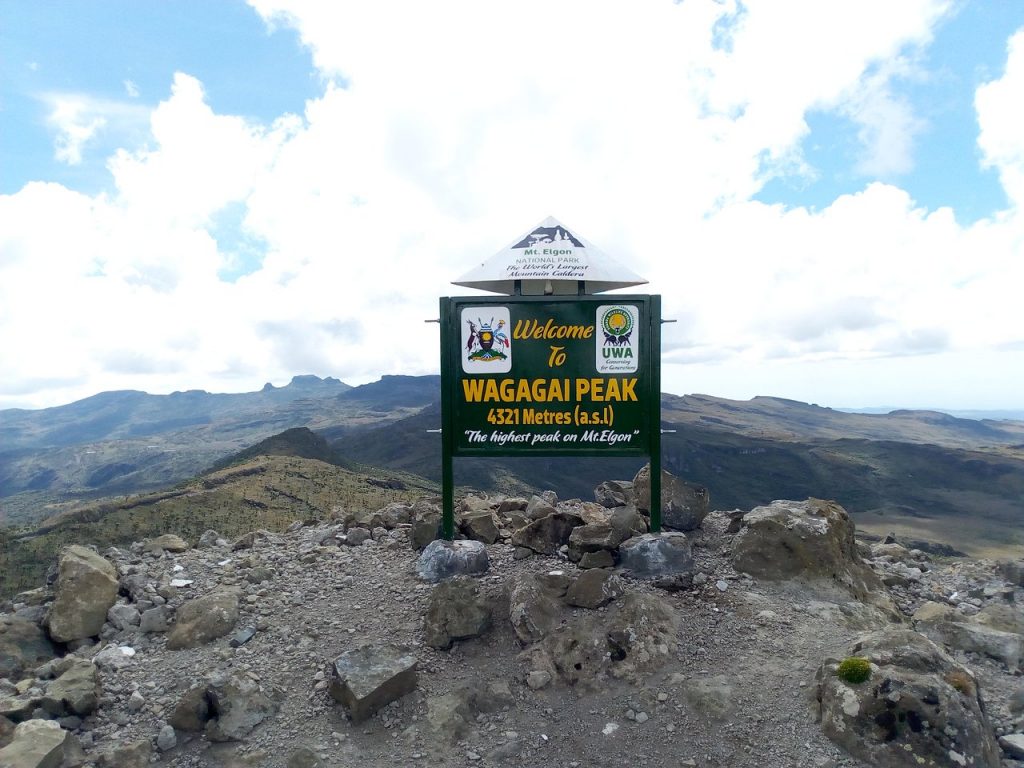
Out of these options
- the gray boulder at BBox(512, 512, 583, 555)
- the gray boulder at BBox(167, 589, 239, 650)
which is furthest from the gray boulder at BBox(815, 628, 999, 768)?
the gray boulder at BBox(167, 589, 239, 650)

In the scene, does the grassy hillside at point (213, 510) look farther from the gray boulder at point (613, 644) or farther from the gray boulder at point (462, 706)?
the gray boulder at point (613, 644)

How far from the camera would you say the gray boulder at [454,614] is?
9398 mm

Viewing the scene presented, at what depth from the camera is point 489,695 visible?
8359 mm

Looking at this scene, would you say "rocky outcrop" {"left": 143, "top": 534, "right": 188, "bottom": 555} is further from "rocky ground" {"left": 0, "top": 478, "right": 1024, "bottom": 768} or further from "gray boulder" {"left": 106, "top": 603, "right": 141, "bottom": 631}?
"gray boulder" {"left": 106, "top": 603, "right": 141, "bottom": 631}

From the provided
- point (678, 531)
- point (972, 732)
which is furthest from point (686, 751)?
point (678, 531)

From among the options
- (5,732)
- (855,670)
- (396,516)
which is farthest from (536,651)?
(5,732)

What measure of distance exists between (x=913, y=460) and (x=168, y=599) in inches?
8246

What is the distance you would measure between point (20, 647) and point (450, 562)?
6.69 m

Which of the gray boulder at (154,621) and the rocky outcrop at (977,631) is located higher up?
the gray boulder at (154,621)

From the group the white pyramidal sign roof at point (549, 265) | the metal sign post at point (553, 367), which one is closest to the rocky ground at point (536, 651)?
the metal sign post at point (553, 367)

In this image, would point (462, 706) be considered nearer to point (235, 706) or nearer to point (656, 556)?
point (235, 706)

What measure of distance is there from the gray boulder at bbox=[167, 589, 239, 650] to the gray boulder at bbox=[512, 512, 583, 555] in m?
5.12

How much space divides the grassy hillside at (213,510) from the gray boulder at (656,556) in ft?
80.8

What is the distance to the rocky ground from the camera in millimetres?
7367
